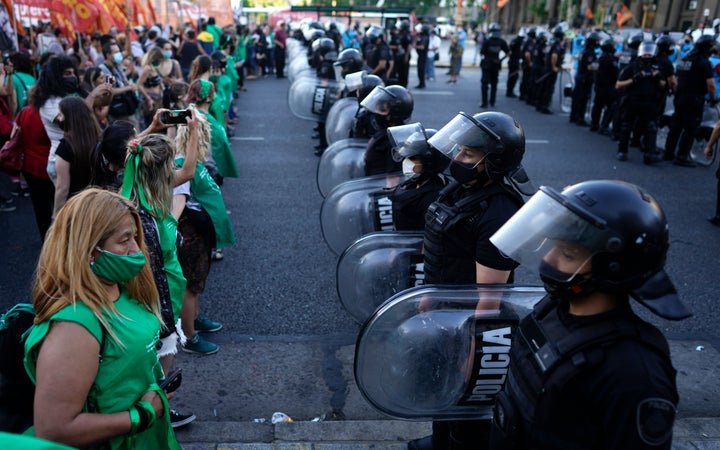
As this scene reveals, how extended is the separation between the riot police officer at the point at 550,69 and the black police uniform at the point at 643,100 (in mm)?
4714

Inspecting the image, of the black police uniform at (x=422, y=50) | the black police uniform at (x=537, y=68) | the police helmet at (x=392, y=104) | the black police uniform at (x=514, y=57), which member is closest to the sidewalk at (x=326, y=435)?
the police helmet at (x=392, y=104)

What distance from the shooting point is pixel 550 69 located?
14.6 metres

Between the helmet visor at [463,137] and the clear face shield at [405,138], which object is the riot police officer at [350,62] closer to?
the clear face shield at [405,138]

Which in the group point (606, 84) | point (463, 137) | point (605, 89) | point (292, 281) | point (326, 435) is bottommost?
point (292, 281)

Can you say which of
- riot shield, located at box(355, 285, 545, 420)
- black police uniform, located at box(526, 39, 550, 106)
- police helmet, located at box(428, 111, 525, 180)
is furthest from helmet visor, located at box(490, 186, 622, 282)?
black police uniform, located at box(526, 39, 550, 106)

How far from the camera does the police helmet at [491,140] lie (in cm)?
284

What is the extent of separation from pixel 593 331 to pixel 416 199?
2041 millimetres

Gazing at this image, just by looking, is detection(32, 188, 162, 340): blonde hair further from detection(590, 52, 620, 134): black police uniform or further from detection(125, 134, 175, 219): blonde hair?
detection(590, 52, 620, 134): black police uniform

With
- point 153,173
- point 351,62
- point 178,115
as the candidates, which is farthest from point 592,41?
point 153,173

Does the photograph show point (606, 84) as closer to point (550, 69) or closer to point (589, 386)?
point (550, 69)

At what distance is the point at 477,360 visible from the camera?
2502mm

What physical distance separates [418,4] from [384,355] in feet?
250

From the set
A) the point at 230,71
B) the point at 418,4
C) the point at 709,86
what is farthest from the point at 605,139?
the point at 418,4

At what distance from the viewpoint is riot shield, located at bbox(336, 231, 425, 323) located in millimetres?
3512
